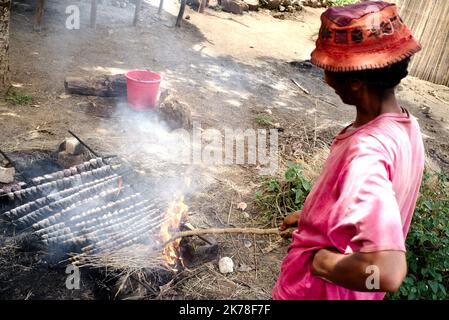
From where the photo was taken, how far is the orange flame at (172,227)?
329 cm

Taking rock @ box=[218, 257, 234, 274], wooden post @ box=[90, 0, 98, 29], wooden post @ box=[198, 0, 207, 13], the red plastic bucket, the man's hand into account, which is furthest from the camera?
wooden post @ box=[198, 0, 207, 13]

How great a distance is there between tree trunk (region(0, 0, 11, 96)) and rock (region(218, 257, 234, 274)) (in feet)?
14.1

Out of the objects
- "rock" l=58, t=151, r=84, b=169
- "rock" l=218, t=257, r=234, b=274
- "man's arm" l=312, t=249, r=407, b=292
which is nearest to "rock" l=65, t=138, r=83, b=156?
"rock" l=58, t=151, r=84, b=169

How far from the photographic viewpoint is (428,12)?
1037cm

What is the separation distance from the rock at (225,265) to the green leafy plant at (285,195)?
36.5 inches

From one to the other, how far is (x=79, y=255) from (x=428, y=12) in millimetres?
10843

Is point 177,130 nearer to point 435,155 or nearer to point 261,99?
point 261,99

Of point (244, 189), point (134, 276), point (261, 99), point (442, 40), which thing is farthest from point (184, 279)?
point (442, 40)

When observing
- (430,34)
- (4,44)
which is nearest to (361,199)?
(4,44)

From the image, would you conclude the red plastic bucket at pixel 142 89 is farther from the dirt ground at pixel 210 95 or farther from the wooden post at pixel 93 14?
the wooden post at pixel 93 14

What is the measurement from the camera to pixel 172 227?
3.54 metres

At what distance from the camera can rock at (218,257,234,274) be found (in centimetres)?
350

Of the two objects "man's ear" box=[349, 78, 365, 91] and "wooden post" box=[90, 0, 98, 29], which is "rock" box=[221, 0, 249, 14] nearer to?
"wooden post" box=[90, 0, 98, 29]

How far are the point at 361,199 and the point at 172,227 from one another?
246 cm
